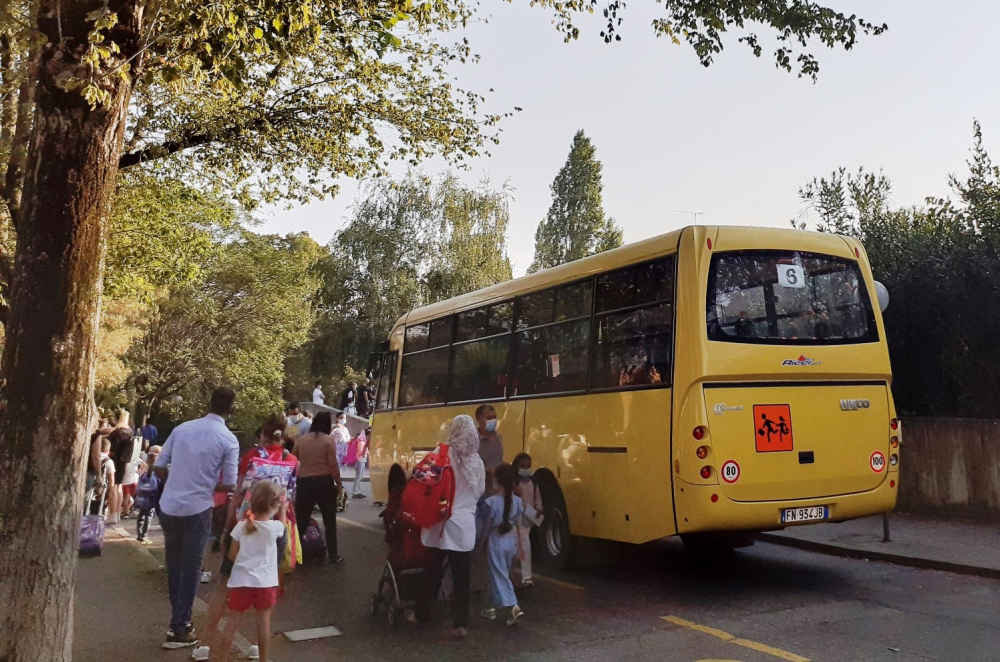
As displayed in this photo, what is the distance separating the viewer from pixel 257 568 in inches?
224

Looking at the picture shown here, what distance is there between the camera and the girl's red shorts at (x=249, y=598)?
5664 mm

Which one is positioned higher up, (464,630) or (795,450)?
(795,450)

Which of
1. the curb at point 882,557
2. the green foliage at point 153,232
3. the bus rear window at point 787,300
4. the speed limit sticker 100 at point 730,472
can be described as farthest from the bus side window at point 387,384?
the speed limit sticker 100 at point 730,472

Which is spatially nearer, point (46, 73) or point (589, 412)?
point (46, 73)

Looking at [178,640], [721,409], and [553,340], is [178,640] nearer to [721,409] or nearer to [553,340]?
[721,409]

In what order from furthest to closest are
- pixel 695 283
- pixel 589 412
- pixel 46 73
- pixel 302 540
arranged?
pixel 302 540 < pixel 589 412 < pixel 695 283 < pixel 46 73

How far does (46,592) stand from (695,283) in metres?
5.72

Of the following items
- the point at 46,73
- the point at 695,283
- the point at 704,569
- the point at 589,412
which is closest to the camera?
the point at 46,73

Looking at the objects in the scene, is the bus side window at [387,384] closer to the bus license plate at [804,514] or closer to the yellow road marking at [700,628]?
the bus license plate at [804,514]

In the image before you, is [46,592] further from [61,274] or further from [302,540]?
[302,540]

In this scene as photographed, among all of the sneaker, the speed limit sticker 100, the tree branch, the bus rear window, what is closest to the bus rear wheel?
the speed limit sticker 100

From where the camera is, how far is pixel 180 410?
43.6 m

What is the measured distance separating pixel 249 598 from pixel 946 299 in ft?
37.2

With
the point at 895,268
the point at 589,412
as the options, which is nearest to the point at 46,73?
the point at 589,412
